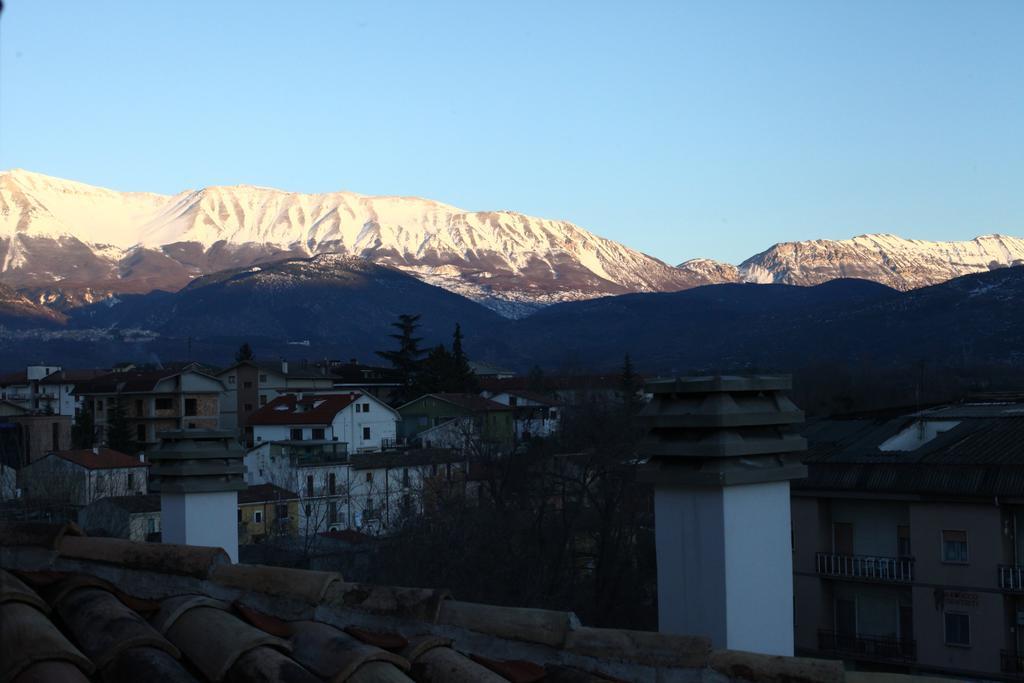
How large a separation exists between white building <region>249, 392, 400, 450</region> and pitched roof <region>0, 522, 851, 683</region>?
162ft

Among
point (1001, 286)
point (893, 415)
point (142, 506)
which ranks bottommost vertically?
point (142, 506)

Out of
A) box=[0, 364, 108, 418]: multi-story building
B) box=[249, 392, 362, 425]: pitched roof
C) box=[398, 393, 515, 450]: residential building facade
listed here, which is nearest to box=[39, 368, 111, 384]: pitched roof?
box=[0, 364, 108, 418]: multi-story building

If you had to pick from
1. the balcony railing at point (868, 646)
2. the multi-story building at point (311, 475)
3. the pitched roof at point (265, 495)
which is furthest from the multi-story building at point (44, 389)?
the balcony railing at point (868, 646)

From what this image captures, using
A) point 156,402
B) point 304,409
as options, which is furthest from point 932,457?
point 156,402

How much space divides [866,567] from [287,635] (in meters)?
13.7

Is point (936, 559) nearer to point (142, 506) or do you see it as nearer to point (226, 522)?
point (226, 522)

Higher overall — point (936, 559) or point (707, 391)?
point (707, 391)

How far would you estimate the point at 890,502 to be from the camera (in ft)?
53.7

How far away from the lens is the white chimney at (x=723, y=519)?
514 cm

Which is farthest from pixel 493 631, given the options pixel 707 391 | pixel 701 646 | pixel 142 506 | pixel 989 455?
pixel 142 506

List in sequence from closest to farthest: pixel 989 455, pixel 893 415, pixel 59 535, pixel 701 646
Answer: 1. pixel 701 646
2. pixel 59 535
3. pixel 989 455
4. pixel 893 415

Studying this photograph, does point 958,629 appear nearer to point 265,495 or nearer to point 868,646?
point 868,646

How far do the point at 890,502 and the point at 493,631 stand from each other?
13.2 m

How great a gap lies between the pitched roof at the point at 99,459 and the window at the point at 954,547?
3026cm
